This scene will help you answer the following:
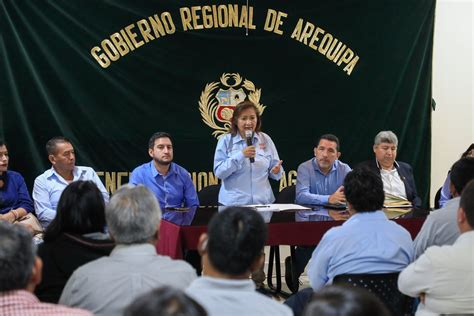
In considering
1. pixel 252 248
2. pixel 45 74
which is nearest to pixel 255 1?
pixel 45 74

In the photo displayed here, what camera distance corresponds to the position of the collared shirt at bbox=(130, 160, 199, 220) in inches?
179

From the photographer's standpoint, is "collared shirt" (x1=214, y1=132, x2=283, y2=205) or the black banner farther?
the black banner

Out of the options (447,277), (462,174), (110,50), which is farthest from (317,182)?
(447,277)

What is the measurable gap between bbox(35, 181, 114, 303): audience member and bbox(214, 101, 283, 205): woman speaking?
1906 millimetres

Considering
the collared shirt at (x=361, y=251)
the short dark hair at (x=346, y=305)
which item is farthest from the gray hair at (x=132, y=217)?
the short dark hair at (x=346, y=305)

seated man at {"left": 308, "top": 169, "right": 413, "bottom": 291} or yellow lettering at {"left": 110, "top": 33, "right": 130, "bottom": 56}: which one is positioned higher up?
yellow lettering at {"left": 110, "top": 33, "right": 130, "bottom": 56}

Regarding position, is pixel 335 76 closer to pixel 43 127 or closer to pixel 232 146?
pixel 232 146

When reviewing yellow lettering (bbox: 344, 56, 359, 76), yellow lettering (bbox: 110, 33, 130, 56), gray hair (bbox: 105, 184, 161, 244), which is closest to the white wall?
yellow lettering (bbox: 344, 56, 359, 76)

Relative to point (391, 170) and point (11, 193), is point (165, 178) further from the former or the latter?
point (391, 170)

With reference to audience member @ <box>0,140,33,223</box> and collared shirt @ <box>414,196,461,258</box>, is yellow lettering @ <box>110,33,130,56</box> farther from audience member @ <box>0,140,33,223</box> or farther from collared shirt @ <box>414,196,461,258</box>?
collared shirt @ <box>414,196,461,258</box>

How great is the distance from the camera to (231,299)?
171 cm

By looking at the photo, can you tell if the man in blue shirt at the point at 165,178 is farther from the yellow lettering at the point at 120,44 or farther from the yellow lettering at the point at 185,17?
the yellow lettering at the point at 185,17

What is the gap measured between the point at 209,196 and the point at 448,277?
105 inches

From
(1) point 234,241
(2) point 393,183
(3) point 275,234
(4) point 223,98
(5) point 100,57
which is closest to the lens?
(1) point 234,241
